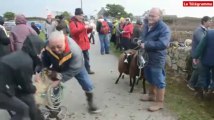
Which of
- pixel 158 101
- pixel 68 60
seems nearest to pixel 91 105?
pixel 158 101

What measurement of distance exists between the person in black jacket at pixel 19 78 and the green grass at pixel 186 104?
292cm

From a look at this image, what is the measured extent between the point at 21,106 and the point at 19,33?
158 inches

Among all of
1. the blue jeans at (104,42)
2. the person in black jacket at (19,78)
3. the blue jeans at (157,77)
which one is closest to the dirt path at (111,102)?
the blue jeans at (157,77)

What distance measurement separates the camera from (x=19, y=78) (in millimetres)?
4652

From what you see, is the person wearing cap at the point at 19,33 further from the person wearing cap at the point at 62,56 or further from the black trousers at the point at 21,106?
the black trousers at the point at 21,106

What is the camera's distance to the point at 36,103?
5.25 metres

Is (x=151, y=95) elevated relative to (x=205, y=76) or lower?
lower

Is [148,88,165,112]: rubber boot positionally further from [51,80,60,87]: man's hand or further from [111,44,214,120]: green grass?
[51,80,60,87]: man's hand

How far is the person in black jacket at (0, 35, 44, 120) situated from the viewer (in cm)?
459

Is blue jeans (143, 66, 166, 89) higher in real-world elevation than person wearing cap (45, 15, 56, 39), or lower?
lower

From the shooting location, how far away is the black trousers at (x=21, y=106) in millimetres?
4699

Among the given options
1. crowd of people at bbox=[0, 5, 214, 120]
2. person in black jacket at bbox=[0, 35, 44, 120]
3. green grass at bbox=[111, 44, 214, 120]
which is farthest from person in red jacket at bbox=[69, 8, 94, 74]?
person in black jacket at bbox=[0, 35, 44, 120]

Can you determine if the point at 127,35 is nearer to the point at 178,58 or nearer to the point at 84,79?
the point at 178,58

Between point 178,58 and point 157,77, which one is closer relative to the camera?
point 157,77
